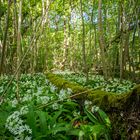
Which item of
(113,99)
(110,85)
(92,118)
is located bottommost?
(110,85)

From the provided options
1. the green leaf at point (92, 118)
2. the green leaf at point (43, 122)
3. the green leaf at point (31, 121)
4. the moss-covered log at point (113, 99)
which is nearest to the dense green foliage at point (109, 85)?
the moss-covered log at point (113, 99)

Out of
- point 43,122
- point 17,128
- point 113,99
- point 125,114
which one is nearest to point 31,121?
point 43,122

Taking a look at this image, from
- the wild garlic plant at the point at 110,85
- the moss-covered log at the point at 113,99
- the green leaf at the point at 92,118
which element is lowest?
the wild garlic plant at the point at 110,85

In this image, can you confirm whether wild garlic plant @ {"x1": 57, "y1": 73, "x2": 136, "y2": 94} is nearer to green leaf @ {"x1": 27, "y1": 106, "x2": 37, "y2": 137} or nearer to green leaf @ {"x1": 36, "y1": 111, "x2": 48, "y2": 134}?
green leaf @ {"x1": 36, "y1": 111, "x2": 48, "y2": 134}

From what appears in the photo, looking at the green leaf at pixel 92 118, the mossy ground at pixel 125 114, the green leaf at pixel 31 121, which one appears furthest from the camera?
the green leaf at pixel 92 118

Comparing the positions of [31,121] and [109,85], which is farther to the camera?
[109,85]

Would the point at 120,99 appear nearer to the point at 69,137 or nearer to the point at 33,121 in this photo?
the point at 69,137

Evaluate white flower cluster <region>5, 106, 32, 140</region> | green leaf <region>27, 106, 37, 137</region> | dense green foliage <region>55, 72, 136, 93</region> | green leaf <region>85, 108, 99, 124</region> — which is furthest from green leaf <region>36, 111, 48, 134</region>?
dense green foliage <region>55, 72, 136, 93</region>

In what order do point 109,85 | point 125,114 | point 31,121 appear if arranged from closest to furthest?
point 31,121 → point 125,114 → point 109,85

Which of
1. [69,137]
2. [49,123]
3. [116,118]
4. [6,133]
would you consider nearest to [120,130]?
[116,118]

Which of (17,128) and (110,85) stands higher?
(17,128)

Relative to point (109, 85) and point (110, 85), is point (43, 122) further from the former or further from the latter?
point (110, 85)

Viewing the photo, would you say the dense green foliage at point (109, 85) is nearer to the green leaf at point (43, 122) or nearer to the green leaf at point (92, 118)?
the green leaf at point (92, 118)

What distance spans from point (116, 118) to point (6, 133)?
154cm
